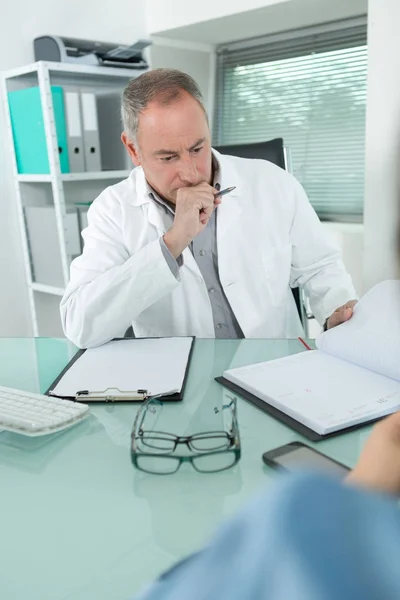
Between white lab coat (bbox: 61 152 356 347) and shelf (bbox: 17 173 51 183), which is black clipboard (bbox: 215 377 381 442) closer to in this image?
white lab coat (bbox: 61 152 356 347)

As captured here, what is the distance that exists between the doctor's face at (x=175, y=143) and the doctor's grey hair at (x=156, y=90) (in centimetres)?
2

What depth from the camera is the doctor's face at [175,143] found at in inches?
57.9

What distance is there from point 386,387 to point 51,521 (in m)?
0.57

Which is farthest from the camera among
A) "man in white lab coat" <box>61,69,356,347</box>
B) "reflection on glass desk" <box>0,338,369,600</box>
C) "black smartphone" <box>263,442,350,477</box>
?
"man in white lab coat" <box>61,69,356,347</box>

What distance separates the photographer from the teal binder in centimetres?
258

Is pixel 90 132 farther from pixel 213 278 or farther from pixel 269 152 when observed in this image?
pixel 213 278

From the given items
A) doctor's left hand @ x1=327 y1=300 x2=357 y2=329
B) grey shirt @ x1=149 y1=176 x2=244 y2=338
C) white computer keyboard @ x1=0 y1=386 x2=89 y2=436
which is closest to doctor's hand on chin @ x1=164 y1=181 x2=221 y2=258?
grey shirt @ x1=149 y1=176 x2=244 y2=338

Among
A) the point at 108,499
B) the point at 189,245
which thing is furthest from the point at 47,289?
the point at 108,499

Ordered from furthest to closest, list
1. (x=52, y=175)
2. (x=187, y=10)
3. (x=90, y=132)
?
1. (x=187, y=10)
2. (x=90, y=132)
3. (x=52, y=175)

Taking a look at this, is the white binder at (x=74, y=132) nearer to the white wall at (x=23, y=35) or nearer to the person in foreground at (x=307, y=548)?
the white wall at (x=23, y=35)

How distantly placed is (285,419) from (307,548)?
72cm

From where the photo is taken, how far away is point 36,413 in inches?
35.8

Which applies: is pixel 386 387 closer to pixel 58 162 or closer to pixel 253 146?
pixel 253 146

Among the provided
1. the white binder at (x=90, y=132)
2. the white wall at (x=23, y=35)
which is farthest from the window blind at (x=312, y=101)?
the white binder at (x=90, y=132)
